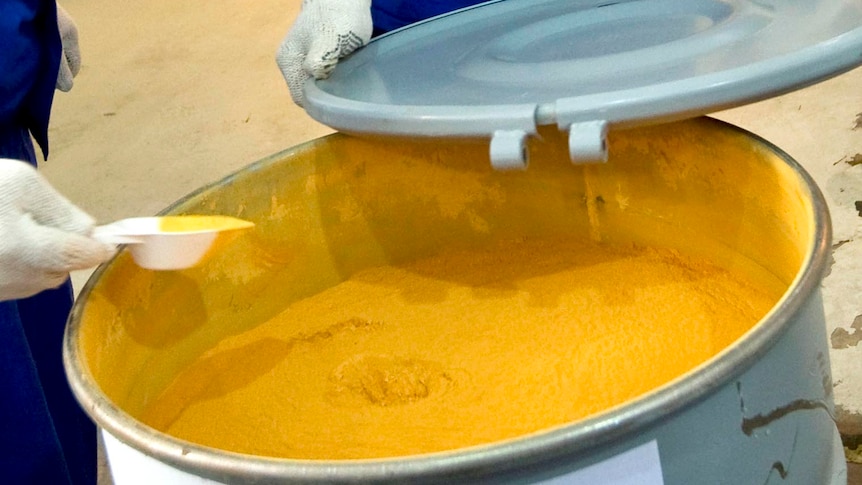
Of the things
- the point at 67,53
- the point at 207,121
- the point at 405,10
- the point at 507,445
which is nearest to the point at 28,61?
the point at 67,53

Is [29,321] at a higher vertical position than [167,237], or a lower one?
lower

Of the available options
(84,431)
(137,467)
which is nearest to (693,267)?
(137,467)

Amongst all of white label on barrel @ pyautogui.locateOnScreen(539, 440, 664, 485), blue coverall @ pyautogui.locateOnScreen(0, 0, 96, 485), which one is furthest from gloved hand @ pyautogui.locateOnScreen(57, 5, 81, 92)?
white label on barrel @ pyautogui.locateOnScreen(539, 440, 664, 485)

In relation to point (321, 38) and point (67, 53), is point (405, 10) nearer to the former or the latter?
point (321, 38)

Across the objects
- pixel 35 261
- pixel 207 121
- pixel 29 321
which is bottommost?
pixel 207 121

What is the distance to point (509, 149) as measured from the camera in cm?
57

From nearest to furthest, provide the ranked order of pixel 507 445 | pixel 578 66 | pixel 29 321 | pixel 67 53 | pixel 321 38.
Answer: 1. pixel 507 445
2. pixel 578 66
3. pixel 321 38
4. pixel 29 321
5. pixel 67 53

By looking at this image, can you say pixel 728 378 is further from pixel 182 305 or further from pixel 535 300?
pixel 182 305

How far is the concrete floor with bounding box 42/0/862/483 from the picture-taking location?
4.73 ft

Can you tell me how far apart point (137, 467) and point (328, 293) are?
0.40 meters

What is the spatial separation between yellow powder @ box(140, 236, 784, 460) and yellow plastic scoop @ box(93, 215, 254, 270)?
0.49ft

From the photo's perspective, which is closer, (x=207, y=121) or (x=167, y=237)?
(x=167, y=237)

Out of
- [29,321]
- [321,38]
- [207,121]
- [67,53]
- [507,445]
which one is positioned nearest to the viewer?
[507,445]

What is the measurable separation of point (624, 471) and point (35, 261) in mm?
413
